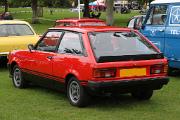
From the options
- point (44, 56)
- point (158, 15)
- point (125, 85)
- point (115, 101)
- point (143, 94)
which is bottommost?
point (115, 101)

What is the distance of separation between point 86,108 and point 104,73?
2.70 ft

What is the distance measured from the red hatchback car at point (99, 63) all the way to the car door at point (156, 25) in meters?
3.43

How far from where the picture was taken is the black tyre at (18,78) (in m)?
10.8

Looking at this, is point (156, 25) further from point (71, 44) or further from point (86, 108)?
point (86, 108)

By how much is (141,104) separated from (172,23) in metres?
3.93

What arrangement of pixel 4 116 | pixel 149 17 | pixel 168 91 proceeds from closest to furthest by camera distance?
1. pixel 4 116
2. pixel 168 91
3. pixel 149 17

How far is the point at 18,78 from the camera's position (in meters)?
11.0

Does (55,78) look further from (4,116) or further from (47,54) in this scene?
(4,116)

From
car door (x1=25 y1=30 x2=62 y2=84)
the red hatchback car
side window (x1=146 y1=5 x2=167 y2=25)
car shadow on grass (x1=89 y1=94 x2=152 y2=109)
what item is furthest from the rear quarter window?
car shadow on grass (x1=89 y1=94 x2=152 y2=109)

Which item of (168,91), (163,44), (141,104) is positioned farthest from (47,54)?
(163,44)

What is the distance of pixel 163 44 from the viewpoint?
12.4m

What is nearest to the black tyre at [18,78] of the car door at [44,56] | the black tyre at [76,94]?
the car door at [44,56]

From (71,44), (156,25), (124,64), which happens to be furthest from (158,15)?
(124,64)

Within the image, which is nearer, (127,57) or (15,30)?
(127,57)
